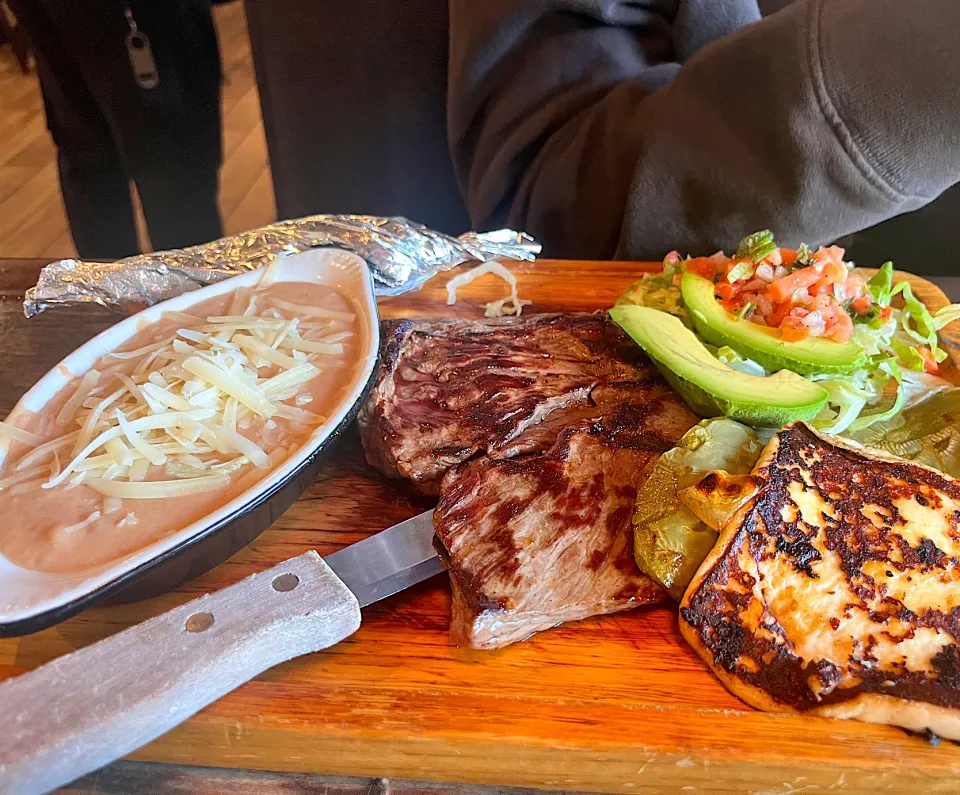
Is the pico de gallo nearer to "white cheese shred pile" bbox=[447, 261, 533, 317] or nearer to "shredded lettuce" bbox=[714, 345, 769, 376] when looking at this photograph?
"shredded lettuce" bbox=[714, 345, 769, 376]

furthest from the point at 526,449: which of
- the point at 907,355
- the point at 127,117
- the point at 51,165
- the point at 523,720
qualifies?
the point at 51,165

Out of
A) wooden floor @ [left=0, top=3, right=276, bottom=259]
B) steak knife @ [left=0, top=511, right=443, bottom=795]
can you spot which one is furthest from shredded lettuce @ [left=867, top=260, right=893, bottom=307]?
wooden floor @ [left=0, top=3, right=276, bottom=259]

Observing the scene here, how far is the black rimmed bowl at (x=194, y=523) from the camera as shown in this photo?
3.53 feet

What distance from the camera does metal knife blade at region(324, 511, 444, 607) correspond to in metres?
1.25

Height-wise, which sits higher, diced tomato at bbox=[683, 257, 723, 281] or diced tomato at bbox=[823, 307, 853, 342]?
diced tomato at bbox=[683, 257, 723, 281]

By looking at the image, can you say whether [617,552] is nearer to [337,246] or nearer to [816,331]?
[816,331]

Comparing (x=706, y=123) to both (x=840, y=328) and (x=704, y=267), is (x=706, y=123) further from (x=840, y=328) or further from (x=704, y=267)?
(x=840, y=328)

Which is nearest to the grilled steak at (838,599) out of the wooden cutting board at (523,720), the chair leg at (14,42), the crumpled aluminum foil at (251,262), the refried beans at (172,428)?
the wooden cutting board at (523,720)

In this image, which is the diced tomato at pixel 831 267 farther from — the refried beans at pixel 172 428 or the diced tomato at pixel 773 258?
the refried beans at pixel 172 428

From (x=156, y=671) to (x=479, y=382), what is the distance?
2.69 feet

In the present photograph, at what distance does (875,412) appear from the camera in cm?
164

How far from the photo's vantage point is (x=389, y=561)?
129 centimetres

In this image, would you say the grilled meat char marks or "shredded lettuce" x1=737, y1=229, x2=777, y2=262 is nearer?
the grilled meat char marks

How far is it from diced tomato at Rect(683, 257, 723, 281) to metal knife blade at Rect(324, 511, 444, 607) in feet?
3.07
